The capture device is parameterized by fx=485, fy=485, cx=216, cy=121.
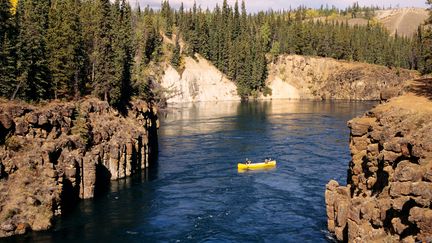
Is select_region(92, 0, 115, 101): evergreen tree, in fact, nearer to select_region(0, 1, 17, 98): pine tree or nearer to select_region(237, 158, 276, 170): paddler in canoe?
select_region(0, 1, 17, 98): pine tree

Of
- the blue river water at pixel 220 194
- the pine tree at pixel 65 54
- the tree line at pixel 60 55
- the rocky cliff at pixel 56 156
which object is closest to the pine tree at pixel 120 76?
the tree line at pixel 60 55

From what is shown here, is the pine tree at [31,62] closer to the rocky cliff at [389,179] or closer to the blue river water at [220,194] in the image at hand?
the blue river water at [220,194]

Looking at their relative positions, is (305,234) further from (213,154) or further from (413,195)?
(213,154)

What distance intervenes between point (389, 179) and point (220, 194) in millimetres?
33402

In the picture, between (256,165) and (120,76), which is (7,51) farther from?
(256,165)

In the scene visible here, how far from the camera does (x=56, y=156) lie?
62.0m

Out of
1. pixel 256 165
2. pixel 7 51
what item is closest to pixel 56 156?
pixel 7 51

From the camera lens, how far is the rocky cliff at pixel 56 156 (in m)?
53.9

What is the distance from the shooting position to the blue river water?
172ft

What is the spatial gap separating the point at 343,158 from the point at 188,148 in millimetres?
30622

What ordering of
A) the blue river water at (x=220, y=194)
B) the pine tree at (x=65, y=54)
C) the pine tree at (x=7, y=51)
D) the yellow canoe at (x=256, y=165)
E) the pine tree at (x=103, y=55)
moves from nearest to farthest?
the blue river water at (x=220, y=194) → the pine tree at (x=7, y=51) → the pine tree at (x=65, y=54) → the yellow canoe at (x=256, y=165) → the pine tree at (x=103, y=55)

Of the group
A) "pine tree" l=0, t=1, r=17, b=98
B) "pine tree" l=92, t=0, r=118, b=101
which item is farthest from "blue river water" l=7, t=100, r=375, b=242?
"pine tree" l=0, t=1, r=17, b=98

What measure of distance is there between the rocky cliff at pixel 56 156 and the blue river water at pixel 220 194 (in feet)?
6.99

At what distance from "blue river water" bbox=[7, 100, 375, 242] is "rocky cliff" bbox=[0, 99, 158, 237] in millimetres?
2131
